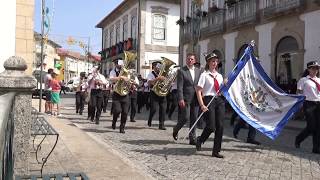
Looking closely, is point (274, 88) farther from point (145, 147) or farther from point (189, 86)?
point (145, 147)

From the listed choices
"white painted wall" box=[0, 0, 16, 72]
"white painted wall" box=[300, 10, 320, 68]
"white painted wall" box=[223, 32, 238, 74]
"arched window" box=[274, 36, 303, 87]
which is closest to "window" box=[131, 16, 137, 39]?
"white painted wall" box=[223, 32, 238, 74]

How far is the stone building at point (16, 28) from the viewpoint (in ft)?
26.9

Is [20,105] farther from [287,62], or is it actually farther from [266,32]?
[266,32]

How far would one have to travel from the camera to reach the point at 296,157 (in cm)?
881

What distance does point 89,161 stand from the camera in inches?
297

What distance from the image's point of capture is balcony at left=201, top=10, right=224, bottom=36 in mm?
25734

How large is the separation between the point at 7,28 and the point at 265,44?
615 inches

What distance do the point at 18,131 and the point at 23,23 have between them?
380cm

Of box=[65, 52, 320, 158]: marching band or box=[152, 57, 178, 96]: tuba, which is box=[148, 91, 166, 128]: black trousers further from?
box=[152, 57, 178, 96]: tuba

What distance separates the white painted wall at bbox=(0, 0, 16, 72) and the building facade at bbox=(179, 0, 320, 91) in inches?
501

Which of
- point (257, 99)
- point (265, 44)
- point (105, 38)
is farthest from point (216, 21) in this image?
point (105, 38)

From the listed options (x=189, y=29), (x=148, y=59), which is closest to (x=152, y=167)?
(x=189, y=29)

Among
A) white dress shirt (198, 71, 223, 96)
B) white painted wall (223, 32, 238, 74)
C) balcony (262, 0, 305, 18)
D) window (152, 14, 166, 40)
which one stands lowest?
white dress shirt (198, 71, 223, 96)

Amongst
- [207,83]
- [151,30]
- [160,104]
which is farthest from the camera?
[151,30]
